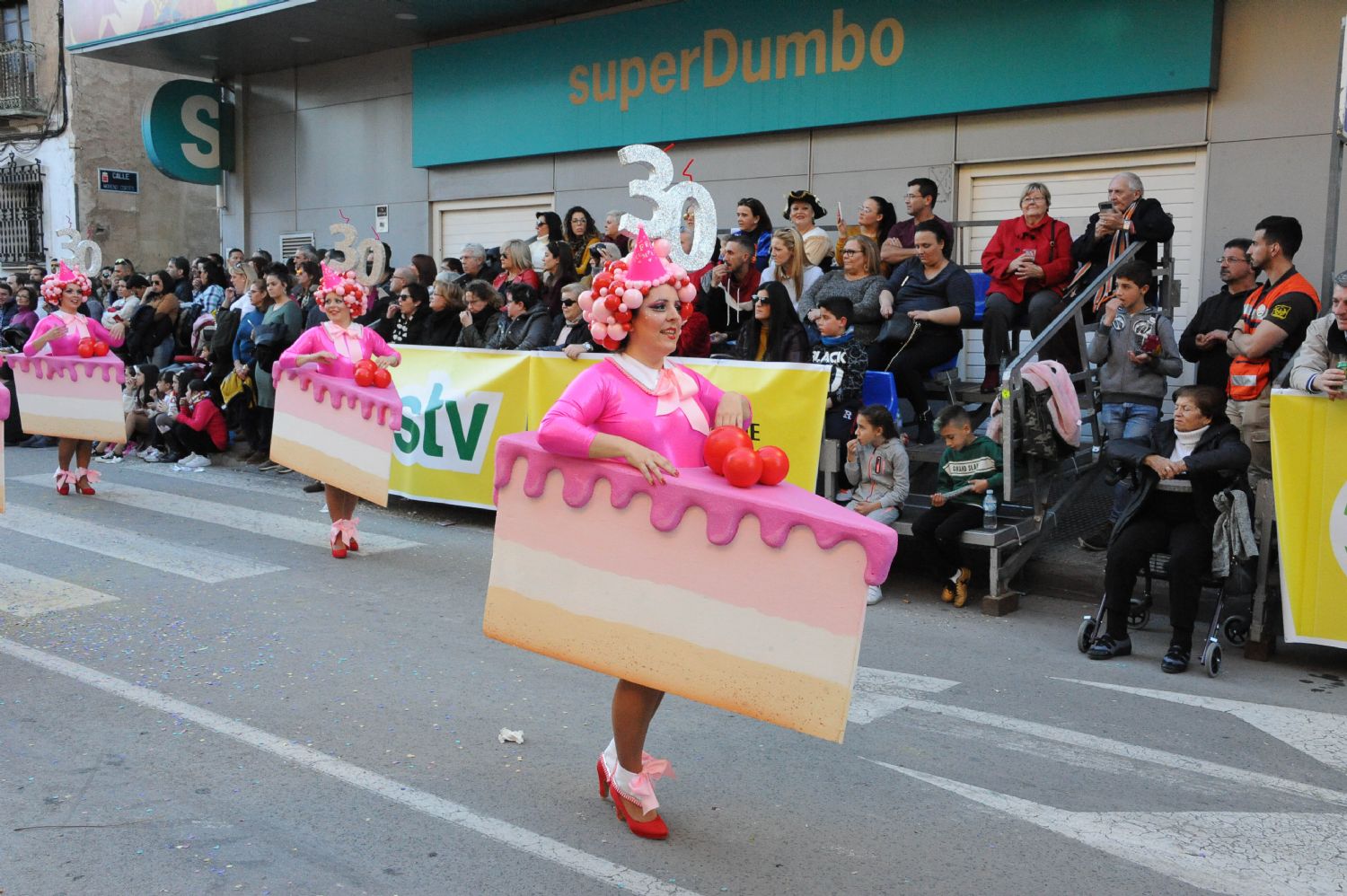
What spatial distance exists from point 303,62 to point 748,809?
17668mm

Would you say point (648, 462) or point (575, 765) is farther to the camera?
point (575, 765)

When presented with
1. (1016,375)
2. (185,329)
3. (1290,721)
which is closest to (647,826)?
(1290,721)

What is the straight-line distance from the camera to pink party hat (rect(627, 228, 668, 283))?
4.05 m

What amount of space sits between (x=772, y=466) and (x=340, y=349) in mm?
5734

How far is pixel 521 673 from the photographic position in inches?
235

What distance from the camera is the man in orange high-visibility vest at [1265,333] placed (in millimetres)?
7574

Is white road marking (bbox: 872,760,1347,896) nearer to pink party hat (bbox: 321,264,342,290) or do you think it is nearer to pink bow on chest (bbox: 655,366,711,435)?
pink bow on chest (bbox: 655,366,711,435)

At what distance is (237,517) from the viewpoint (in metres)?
10.4

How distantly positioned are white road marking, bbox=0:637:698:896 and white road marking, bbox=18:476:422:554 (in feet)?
11.0

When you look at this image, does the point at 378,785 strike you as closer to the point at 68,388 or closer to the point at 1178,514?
the point at 1178,514

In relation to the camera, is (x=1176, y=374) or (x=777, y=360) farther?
(x=777, y=360)

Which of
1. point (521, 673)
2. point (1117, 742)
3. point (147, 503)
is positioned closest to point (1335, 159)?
point (1117, 742)

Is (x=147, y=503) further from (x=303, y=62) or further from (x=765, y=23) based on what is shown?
(x=303, y=62)

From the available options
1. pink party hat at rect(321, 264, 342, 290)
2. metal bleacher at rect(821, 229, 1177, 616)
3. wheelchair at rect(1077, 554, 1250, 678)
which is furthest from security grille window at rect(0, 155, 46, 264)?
wheelchair at rect(1077, 554, 1250, 678)
